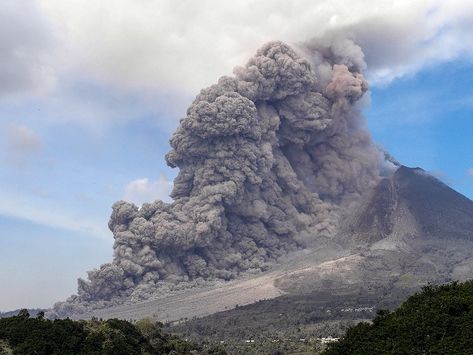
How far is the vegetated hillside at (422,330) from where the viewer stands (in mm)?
25531

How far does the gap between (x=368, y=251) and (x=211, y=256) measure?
1243 inches

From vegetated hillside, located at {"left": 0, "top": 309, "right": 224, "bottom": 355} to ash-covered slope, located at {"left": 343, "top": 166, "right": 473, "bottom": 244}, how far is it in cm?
10165

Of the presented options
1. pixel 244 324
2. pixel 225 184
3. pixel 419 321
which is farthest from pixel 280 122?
pixel 419 321

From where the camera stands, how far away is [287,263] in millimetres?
124562

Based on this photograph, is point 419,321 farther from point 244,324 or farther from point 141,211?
point 141,211

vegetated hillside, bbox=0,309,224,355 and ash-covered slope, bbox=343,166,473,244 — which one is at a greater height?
ash-covered slope, bbox=343,166,473,244

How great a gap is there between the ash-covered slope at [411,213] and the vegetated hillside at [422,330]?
4141 inches

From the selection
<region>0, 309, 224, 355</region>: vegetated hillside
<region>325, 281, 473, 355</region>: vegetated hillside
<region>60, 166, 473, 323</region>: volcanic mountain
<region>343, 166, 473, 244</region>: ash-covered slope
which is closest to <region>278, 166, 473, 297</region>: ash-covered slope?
<region>343, 166, 473, 244</region>: ash-covered slope

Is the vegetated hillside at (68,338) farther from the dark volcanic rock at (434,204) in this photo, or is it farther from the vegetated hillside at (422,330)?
the dark volcanic rock at (434,204)

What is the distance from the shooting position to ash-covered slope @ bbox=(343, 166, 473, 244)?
5463 inches

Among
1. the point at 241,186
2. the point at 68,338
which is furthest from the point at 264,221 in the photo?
the point at 68,338

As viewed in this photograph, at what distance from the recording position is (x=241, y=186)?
400 ft

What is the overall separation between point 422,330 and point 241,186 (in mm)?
95777

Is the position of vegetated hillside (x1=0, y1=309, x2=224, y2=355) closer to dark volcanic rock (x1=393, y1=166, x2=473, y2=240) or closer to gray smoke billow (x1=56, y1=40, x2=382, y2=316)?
gray smoke billow (x1=56, y1=40, x2=382, y2=316)
